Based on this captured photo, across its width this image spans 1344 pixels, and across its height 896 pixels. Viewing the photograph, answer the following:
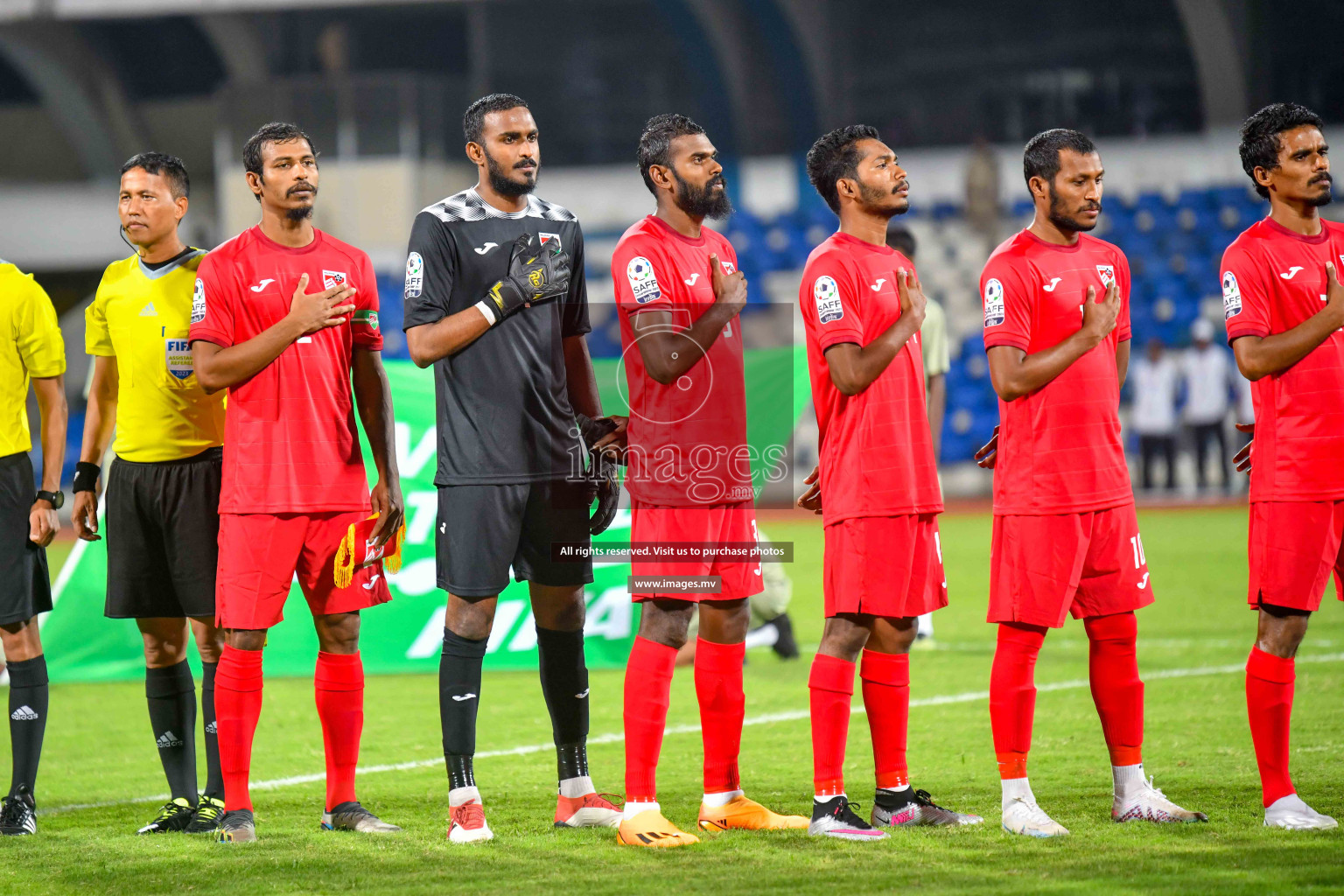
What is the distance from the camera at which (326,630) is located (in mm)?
5020

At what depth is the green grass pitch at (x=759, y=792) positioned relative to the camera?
13.7 feet

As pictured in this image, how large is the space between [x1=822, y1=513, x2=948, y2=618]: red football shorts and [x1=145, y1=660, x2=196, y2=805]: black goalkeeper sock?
2434 millimetres

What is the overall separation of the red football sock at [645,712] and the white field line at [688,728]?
150cm

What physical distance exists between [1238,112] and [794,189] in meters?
7.50

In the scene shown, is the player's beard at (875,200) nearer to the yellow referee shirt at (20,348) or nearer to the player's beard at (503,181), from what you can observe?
the player's beard at (503,181)

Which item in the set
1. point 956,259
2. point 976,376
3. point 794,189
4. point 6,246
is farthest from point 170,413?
point 6,246

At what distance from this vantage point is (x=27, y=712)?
5.29m

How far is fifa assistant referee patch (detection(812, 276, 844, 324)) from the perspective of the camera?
467 centimetres

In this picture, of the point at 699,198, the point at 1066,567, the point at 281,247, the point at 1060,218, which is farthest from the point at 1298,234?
the point at 281,247

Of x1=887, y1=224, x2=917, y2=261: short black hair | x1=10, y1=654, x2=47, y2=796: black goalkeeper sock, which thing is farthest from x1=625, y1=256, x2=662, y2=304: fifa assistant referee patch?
x1=887, y1=224, x2=917, y2=261: short black hair

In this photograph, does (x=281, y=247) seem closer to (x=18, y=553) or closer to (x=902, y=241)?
(x=18, y=553)

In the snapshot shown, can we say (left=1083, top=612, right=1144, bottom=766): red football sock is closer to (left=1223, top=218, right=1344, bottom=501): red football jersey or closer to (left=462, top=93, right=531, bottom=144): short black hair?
(left=1223, top=218, right=1344, bottom=501): red football jersey

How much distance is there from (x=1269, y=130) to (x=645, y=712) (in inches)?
111

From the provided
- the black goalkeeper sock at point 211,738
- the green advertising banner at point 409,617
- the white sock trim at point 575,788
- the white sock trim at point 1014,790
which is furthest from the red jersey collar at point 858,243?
the green advertising banner at point 409,617
